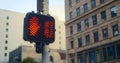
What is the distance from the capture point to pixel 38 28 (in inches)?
165

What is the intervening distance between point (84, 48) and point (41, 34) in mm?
44723

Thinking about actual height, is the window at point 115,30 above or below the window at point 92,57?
above

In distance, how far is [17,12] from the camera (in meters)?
101

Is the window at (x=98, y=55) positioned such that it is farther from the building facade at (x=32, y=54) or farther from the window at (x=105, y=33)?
the building facade at (x=32, y=54)

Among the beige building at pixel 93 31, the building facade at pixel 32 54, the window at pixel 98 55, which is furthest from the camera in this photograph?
the building facade at pixel 32 54

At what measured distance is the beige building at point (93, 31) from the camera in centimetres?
A: 4128

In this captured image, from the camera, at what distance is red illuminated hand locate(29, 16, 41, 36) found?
13.5 feet

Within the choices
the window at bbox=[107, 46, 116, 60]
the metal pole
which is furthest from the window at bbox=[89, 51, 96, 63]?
the metal pole

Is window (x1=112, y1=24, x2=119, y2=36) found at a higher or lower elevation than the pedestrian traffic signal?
higher

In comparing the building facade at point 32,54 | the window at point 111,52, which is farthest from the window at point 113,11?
the building facade at point 32,54

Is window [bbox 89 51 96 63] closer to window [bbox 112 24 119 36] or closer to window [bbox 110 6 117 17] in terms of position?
window [bbox 112 24 119 36]

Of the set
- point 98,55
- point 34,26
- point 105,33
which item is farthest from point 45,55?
point 98,55

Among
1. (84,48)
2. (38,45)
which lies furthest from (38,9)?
(84,48)

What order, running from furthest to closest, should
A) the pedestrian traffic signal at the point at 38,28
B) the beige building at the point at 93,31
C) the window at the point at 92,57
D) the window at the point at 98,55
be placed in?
the window at the point at 92,57 → the window at the point at 98,55 → the beige building at the point at 93,31 → the pedestrian traffic signal at the point at 38,28
